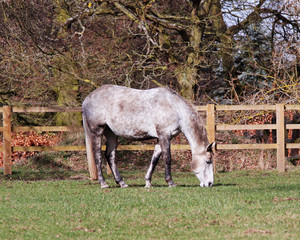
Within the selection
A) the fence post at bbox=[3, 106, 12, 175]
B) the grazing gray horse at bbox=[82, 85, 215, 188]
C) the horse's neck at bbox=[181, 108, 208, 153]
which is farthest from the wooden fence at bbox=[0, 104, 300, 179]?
the horse's neck at bbox=[181, 108, 208, 153]

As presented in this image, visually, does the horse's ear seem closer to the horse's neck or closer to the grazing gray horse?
the grazing gray horse

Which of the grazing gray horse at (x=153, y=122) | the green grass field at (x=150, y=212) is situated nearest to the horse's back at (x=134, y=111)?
the grazing gray horse at (x=153, y=122)

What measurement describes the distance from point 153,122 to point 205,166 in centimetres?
108

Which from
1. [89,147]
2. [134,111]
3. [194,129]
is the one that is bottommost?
[89,147]

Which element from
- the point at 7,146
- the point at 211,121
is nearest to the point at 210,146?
the point at 211,121

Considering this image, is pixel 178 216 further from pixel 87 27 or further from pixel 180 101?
pixel 87 27

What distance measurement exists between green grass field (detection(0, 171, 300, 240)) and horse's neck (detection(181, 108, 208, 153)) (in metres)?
0.76

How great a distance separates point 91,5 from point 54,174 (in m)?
4.64

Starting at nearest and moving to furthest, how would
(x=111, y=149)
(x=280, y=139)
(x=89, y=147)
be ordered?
(x=111, y=149) < (x=89, y=147) < (x=280, y=139)

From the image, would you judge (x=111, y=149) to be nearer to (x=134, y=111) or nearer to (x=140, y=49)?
(x=134, y=111)

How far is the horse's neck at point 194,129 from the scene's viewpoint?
8305 mm

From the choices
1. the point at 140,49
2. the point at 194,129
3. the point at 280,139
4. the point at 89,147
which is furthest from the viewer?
the point at 140,49

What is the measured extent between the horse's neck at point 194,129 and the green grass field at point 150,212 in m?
0.76

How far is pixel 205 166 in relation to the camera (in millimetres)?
8312
